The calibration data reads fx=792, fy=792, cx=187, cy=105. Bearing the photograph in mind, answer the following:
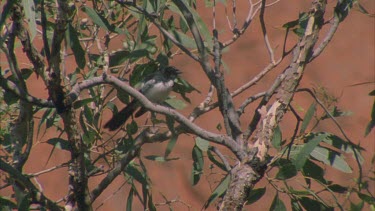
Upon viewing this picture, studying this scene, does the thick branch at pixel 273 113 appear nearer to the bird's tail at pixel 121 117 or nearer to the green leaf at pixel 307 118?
the green leaf at pixel 307 118

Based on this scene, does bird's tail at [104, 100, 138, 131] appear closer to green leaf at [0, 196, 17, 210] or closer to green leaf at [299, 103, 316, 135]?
green leaf at [0, 196, 17, 210]

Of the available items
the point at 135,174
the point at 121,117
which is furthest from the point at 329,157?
the point at 121,117

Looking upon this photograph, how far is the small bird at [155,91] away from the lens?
3.08 m

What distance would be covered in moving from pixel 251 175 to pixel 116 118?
68.8 inches

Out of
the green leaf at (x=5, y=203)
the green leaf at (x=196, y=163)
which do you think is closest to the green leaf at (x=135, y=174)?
the green leaf at (x=196, y=163)

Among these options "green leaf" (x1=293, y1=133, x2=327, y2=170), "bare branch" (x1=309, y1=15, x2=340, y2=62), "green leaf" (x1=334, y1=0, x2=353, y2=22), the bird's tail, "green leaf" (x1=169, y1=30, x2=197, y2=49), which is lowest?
"green leaf" (x1=293, y1=133, x2=327, y2=170)

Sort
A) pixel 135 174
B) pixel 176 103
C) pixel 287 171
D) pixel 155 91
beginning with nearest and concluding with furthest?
pixel 287 171 → pixel 135 174 → pixel 176 103 → pixel 155 91

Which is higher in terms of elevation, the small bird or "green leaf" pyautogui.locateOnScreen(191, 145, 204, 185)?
the small bird

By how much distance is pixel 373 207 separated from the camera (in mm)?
2123

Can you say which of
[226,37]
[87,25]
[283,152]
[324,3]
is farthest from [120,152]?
[226,37]

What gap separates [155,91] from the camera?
11.9 feet

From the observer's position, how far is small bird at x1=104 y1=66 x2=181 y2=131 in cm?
308

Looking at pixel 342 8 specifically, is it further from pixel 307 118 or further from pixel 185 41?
pixel 185 41

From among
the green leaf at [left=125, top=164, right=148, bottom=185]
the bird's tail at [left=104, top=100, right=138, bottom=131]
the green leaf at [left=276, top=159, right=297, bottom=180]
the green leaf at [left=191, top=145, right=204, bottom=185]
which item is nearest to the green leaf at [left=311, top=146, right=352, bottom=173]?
the green leaf at [left=276, top=159, right=297, bottom=180]
